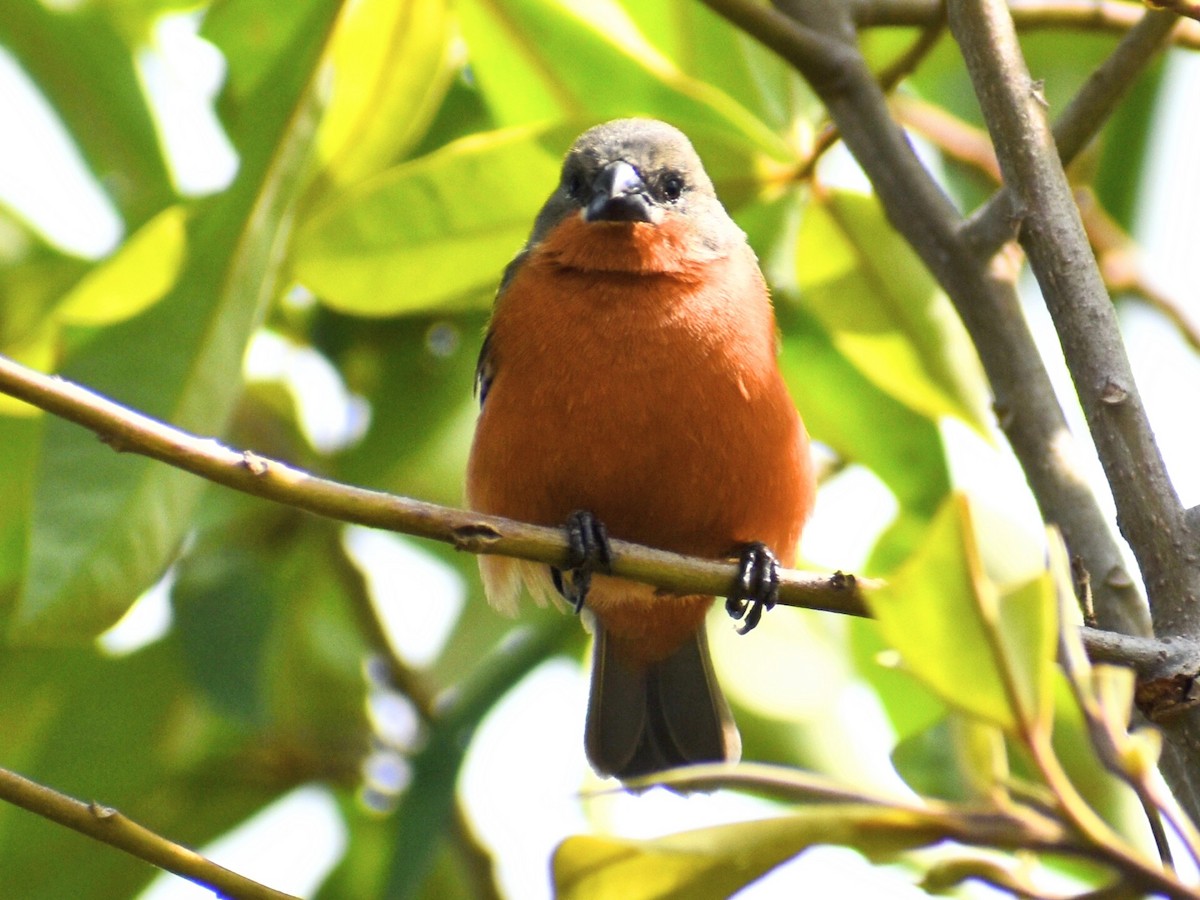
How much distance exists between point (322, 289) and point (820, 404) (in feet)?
4.66

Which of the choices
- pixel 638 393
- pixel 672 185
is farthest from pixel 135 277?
pixel 672 185

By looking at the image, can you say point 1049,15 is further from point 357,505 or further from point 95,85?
point 95,85

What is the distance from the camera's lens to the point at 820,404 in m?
4.36

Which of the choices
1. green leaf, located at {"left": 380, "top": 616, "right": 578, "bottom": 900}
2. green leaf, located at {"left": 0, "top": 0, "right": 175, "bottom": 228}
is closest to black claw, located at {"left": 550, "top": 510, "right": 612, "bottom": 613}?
green leaf, located at {"left": 380, "top": 616, "right": 578, "bottom": 900}

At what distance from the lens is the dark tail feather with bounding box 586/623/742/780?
4812 mm

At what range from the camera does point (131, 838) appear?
92.4 inches

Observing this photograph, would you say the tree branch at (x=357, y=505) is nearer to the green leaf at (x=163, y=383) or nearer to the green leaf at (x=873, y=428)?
the green leaf at (x=163, y=383)

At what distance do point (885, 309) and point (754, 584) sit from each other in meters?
0.86

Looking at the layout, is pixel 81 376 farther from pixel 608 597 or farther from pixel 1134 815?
pixel 1134 815

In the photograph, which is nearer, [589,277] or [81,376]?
[81,376]

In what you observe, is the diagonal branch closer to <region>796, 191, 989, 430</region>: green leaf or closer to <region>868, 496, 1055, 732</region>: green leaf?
<region>868, 496, 1055, 732</region>: green leaf

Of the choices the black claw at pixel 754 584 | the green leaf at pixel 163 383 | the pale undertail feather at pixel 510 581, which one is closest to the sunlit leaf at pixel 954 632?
the black claw at pixel 754 584

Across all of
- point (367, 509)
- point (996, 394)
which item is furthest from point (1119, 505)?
point (367, 509)

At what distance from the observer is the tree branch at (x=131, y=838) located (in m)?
2.30
